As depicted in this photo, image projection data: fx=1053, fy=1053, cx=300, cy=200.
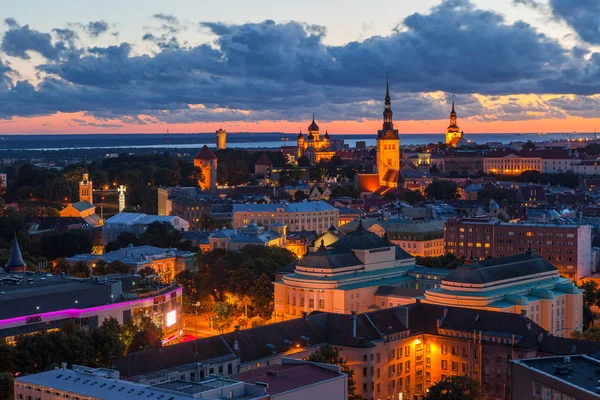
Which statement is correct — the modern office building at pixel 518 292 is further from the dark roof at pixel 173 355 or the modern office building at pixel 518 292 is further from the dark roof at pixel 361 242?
the dark roof at pixel 173 355

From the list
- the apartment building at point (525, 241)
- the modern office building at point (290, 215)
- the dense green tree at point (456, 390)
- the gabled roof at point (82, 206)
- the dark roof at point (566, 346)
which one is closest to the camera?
the dense green tree at point (456, 390)

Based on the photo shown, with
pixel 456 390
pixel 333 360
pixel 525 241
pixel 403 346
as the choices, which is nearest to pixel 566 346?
pixel 456 390

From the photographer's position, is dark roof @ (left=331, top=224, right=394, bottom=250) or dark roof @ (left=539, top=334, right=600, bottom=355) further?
dark roof @ (left=331, top=224, right=394, bottom=250)

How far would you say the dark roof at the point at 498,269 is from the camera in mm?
53562

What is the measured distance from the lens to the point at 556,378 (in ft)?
98.6

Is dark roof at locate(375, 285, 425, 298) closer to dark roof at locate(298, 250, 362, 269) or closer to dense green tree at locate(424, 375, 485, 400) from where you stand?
dark roof at locate(298, 250, 362, 269)

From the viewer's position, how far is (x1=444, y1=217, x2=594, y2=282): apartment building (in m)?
80.0

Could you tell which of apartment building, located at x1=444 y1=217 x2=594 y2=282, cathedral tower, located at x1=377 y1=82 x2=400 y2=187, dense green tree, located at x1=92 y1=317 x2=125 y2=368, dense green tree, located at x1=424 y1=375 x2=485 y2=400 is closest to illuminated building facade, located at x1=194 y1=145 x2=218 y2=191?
cathedral tower, located at x1=377 y1=82 x2=400 y2=187

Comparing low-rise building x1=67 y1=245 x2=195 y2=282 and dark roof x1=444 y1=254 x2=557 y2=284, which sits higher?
dark roof x1=444 y1=254 x2=557 y2=284

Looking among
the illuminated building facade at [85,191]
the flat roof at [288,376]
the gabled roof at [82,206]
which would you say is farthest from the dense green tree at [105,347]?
the illuminated building facade at [85,191]

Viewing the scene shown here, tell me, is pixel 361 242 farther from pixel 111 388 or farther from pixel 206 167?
pixel 206 167

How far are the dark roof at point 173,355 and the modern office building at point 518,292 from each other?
1530 centimetres

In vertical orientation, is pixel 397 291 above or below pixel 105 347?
below

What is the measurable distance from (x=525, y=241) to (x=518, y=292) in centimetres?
2758
